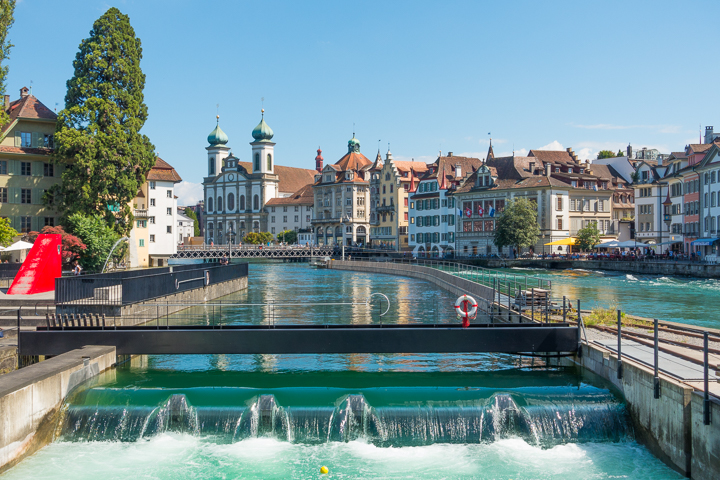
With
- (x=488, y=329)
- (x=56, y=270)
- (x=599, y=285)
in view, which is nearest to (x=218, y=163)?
(x=599, y=285)

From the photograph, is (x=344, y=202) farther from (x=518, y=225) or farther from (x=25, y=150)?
(x=25, y=150)

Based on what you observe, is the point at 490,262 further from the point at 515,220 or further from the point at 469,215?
the point at 469,215

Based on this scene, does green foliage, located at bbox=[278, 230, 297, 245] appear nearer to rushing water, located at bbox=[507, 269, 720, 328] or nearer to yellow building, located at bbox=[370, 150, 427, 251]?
yellow building, located at bbox=[370, 150, 427, 251]

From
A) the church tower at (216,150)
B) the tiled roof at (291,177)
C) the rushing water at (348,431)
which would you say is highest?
the church tower at (216,150)

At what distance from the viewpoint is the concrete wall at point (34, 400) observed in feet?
47.5

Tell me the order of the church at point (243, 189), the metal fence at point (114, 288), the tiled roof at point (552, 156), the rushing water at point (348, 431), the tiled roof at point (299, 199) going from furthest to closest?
1. the church at point (243, 189)
2. the tiled roof at point (299, 199)
3. the tiled roof at point (552, 156)
4. the metal fence at point (114, 288)
5. the rushing water at point (348, 431)

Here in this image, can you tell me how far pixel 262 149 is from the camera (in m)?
166

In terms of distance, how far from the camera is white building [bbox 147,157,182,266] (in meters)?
82.8

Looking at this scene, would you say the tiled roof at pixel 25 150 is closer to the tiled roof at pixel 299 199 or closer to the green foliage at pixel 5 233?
the green foliage at pixel 5 233

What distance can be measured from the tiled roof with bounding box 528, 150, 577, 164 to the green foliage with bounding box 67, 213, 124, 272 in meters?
65.7

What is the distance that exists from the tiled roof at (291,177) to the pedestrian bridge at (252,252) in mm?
52566

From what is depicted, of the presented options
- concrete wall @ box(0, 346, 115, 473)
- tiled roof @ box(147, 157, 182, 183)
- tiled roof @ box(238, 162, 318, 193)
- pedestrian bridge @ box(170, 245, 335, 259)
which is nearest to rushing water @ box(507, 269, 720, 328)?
concrete wall @ box(0, 346, 115, 473)

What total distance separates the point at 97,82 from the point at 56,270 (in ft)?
98.9

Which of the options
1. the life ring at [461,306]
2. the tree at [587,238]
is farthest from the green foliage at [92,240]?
the tree at [587,238]
